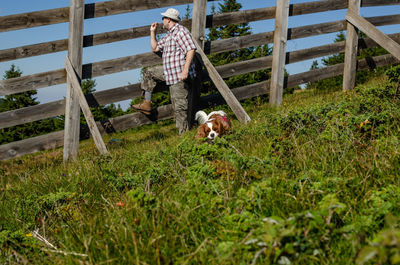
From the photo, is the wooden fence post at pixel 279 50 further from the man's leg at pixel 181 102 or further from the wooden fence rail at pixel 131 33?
the man's leg at pixel 181 102

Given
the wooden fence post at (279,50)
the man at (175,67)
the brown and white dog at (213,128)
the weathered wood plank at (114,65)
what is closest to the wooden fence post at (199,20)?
the weathered wood plank at (114,65)

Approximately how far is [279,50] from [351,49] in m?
2.03

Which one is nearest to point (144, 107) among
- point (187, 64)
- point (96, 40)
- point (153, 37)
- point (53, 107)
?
point (187, 64)

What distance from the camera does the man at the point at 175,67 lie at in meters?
6.36

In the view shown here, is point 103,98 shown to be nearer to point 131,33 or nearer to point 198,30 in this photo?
point 131,33

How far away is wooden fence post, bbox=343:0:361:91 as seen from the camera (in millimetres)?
8525

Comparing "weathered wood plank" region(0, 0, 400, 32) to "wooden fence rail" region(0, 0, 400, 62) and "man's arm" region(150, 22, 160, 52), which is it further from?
"man's arm" region(150, 22, 160, 52)

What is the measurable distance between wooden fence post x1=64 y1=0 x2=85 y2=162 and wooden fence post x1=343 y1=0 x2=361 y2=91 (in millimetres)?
5787

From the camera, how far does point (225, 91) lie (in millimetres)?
6543

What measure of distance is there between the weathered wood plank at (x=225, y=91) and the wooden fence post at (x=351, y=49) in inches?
140

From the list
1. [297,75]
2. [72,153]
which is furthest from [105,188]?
[297,75]

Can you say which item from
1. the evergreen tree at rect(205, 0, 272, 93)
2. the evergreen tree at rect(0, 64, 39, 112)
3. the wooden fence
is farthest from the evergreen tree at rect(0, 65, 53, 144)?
the wooden fence

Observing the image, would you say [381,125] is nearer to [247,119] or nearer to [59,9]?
[247,119]

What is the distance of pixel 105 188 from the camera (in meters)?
3.35
